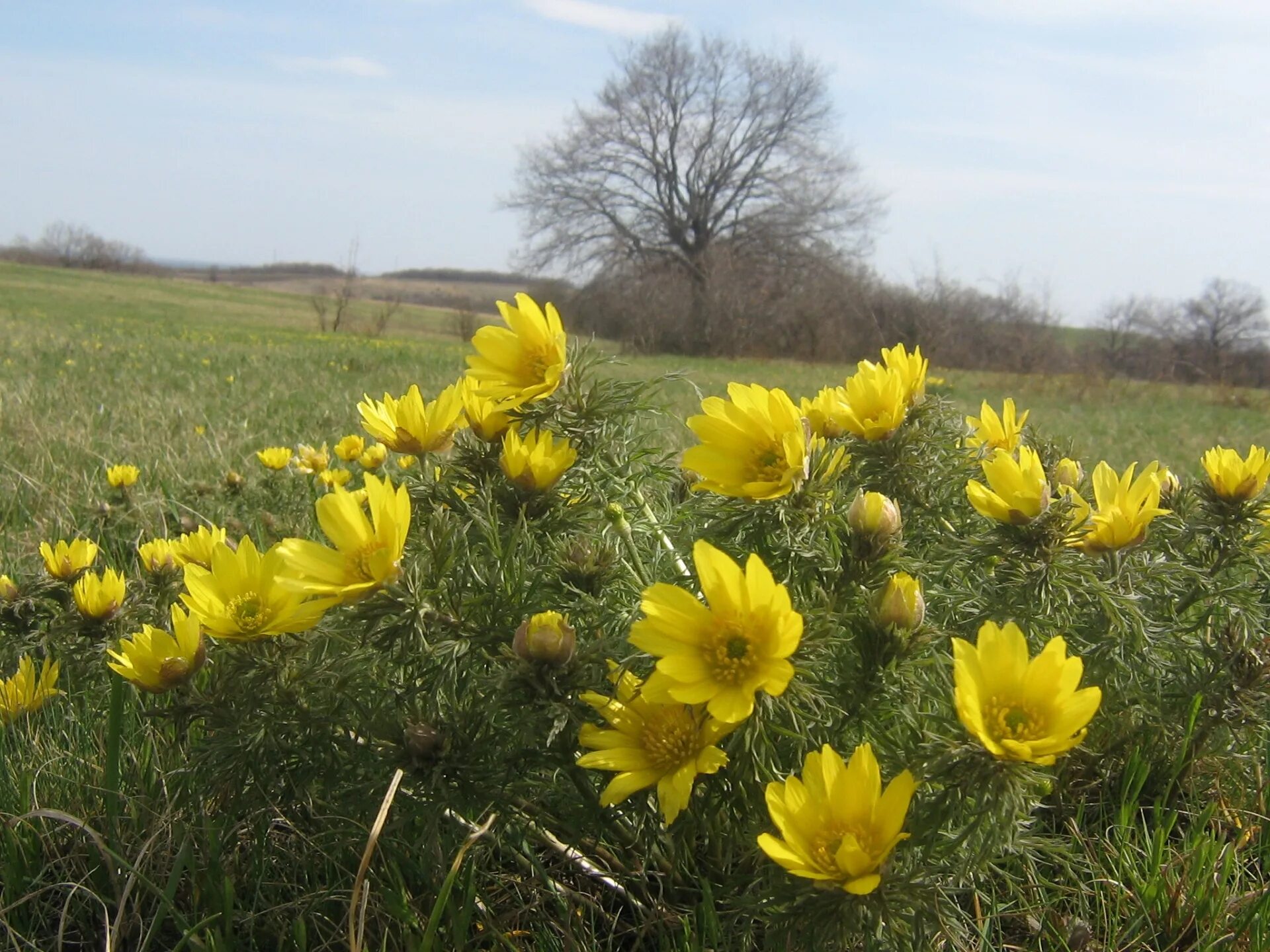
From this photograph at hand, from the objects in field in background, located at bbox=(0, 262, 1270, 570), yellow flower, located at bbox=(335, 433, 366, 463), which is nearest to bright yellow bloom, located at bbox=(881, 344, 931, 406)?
field in background, located at bbox=(0, 262, 1270, 570)

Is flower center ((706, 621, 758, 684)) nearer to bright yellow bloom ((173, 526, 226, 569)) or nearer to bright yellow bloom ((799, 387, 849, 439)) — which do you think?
bright yellow bloom ((799, 387, 849, 439))

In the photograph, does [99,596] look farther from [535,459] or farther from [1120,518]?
[1120,518]

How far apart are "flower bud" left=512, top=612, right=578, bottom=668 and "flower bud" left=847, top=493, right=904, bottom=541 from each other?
0.34 meters

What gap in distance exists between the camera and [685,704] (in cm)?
90

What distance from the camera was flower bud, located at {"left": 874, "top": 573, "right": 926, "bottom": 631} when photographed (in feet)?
3.01

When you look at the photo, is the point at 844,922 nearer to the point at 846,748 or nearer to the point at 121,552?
the point at 846,748

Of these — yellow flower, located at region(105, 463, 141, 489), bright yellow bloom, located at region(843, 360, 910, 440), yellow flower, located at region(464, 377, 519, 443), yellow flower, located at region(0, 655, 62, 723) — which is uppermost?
bright yellow bloom, located at region(843, 360, 910, 440)

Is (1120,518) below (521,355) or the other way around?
below

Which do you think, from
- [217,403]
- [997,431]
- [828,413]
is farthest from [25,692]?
[217,403]

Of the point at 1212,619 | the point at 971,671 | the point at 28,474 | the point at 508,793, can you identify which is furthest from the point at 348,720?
the point at 28,474

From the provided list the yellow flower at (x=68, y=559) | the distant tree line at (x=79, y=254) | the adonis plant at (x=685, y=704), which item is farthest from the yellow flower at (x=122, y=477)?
the distant tree line at (x=79, y=254)

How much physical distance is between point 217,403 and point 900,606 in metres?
5.05

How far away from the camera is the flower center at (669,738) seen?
0.91 metres

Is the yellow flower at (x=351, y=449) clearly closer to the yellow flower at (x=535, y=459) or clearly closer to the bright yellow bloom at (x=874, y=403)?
the yellow flower at (x=535, y=459)
